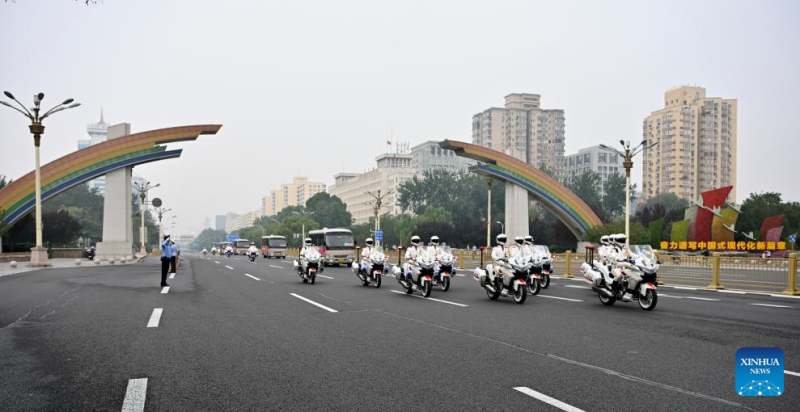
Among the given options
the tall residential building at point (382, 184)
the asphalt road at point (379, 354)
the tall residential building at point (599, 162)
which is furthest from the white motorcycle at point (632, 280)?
the tall residential building at point (599, 162)

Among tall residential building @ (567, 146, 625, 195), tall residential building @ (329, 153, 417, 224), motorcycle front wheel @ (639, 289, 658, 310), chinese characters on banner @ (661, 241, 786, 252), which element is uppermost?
tall residential building @ (567, 146, 625, 195)

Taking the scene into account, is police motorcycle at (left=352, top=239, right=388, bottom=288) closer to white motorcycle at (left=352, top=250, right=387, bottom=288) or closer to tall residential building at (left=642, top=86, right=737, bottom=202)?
white motorcycle at (left=352, top=250, right=387, bottom=288)

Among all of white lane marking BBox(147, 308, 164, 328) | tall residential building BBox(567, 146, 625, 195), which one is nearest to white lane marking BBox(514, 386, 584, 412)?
white lane marking BBox(147, 308, 164, 328)

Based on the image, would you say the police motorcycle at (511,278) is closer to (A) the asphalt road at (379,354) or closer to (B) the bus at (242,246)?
(A) the asphalt road at (379,354)

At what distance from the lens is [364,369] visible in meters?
6.69

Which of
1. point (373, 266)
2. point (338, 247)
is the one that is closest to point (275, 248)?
point (338, 247)

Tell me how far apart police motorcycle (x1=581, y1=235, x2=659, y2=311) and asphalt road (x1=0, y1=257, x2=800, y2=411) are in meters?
0.36

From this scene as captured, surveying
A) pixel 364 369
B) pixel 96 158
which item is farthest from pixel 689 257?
pixel 96 158

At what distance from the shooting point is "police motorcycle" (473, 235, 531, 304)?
14602 mm

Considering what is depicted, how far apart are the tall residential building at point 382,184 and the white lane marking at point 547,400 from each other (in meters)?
144

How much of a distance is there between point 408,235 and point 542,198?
42852 millimetres

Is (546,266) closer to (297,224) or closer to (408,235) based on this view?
(408,235)

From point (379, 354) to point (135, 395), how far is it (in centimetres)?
307

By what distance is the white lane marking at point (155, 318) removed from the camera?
10.1 meters
